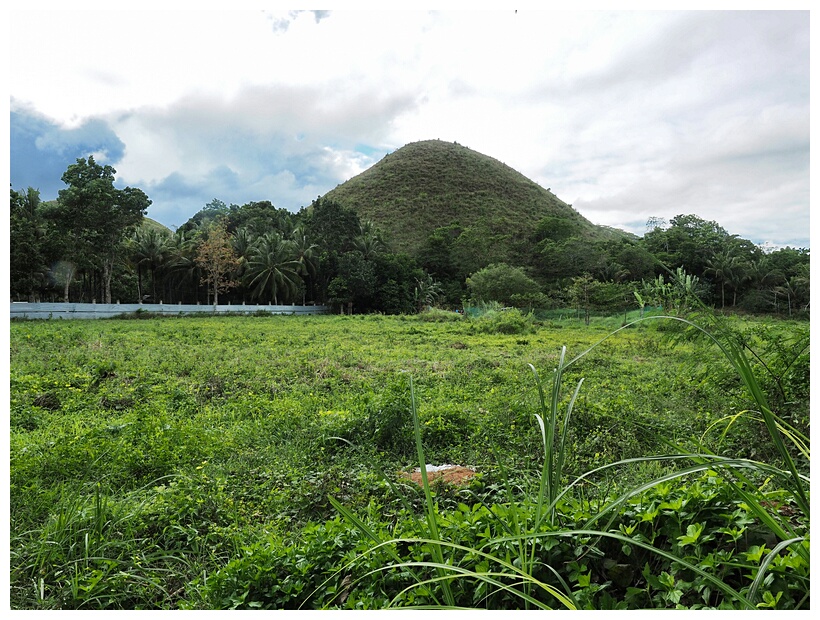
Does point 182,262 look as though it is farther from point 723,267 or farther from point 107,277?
point 723,267

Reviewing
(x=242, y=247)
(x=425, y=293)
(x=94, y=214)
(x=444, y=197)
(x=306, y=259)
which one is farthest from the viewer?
(x=444, y=197)

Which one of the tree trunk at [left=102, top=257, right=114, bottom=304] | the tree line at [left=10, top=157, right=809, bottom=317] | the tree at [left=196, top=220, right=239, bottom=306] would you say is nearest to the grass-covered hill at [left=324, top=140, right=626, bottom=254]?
the tree line at [left=10, top=157, right=809, bottom=317]

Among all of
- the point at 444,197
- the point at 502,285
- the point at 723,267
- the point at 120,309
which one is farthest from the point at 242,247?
the point at 723,267

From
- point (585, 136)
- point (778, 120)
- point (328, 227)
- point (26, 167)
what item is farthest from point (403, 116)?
point (328, 227)

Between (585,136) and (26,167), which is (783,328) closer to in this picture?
(585,136)

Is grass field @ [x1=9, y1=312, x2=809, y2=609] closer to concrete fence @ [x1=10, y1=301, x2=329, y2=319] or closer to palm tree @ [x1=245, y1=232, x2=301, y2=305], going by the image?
concrete fence @ [x1=10, y1=301, x2=329, y2=319]
